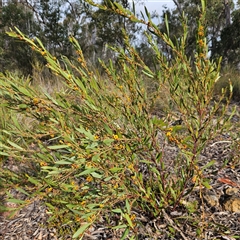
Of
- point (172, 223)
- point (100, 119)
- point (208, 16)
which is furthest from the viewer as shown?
point (208, 16)

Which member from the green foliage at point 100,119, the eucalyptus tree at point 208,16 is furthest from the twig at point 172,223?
the eucalyptus tree at point 208,16

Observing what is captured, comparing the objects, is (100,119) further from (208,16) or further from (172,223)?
(208,16)

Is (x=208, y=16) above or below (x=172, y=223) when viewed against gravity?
above

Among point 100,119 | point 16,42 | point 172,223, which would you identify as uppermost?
point 16,42

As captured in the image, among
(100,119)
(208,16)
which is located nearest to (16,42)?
(208,16)

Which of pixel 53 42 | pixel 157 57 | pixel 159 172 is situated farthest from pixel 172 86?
pixel 53 42

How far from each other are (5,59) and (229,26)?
27.8ft

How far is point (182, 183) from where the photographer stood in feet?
4.63

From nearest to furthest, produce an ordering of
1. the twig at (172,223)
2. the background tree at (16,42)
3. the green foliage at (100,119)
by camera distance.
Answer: the green foliage at (100,119), the twig at (172,223), the background tree at (16,42)

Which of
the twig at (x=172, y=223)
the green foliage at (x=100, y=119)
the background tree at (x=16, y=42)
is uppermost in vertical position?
the background tree at (x=16, y=42)

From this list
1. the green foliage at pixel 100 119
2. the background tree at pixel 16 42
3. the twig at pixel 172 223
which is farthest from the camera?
the background tree at pixel 16 42

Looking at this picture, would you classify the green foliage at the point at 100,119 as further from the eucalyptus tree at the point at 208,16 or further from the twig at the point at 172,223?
the eucalyptus tree at the point at 208,16

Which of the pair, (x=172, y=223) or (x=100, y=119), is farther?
(x=172, y=223)

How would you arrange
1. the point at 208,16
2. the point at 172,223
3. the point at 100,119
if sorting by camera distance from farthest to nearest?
the point at 208,16 → the point at 172,223 → the point at 100,119
